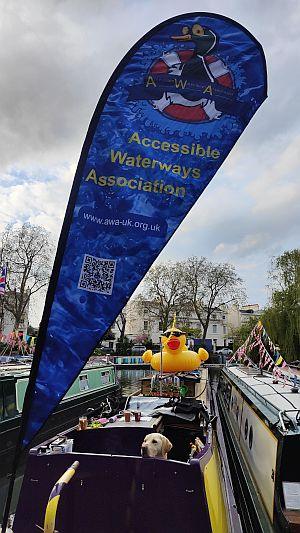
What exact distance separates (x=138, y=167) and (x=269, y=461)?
477 cm

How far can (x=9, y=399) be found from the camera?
1135cm

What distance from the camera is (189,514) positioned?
3.91 meters

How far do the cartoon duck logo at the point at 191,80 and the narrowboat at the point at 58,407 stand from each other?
652 centimetres

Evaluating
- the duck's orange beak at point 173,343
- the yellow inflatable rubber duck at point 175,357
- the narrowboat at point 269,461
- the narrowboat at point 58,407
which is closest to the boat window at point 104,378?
the narrowboat at point 58,407

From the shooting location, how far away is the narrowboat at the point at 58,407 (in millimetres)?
10422

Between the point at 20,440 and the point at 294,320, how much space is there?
2875 centimetres

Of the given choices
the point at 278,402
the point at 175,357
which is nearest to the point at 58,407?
the point at 175,357

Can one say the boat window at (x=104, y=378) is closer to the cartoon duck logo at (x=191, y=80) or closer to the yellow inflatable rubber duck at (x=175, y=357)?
the yellow inflatable rubber duck at (x=175, y=357)

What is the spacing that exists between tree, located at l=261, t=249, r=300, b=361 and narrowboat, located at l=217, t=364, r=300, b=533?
2087 cm

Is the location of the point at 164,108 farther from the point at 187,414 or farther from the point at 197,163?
the point at 187,414

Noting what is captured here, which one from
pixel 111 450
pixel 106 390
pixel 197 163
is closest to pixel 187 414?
pixel 111 450

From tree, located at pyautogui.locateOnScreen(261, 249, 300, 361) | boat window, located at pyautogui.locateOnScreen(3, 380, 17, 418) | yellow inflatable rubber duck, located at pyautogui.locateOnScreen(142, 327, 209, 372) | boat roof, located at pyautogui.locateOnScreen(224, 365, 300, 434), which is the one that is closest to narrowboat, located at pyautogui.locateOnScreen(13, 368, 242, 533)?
boat roof, located at pyautogui.locateOnScreen(224, 365, 300, 434)

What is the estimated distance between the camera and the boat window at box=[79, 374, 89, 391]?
16875 millimetres

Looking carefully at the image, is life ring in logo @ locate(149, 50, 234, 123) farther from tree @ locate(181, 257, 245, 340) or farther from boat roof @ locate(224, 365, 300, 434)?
tree @ locate(181, 257, 245, 340)
